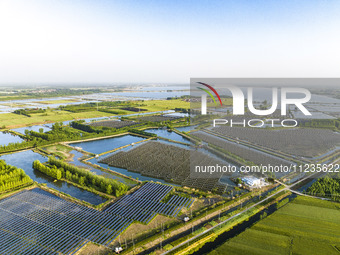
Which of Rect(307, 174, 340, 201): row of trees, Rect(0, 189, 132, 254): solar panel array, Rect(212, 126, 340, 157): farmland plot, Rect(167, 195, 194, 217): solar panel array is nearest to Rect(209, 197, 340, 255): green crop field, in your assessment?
Rect(307, 174, 340, 201): row of trees

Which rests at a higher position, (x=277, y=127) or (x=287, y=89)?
(x=287, y=89)

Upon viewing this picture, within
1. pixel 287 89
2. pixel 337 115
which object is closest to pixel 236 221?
pixel 287 89

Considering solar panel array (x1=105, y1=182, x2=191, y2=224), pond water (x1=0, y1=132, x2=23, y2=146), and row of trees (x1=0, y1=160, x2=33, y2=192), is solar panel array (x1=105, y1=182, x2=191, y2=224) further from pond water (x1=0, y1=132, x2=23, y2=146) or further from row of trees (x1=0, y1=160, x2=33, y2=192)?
pond water (x1=0, y1=132, x2=23, y2=146)

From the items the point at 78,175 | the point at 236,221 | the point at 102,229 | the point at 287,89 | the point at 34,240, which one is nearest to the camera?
the point at 34,240

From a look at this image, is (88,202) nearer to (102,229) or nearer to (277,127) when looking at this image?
(102,229)

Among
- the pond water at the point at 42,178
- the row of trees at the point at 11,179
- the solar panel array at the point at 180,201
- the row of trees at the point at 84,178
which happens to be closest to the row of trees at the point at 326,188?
the solar panel array at the point at 180,201

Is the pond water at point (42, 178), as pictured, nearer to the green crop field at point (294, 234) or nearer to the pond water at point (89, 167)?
the pond water at point (89, 167)
